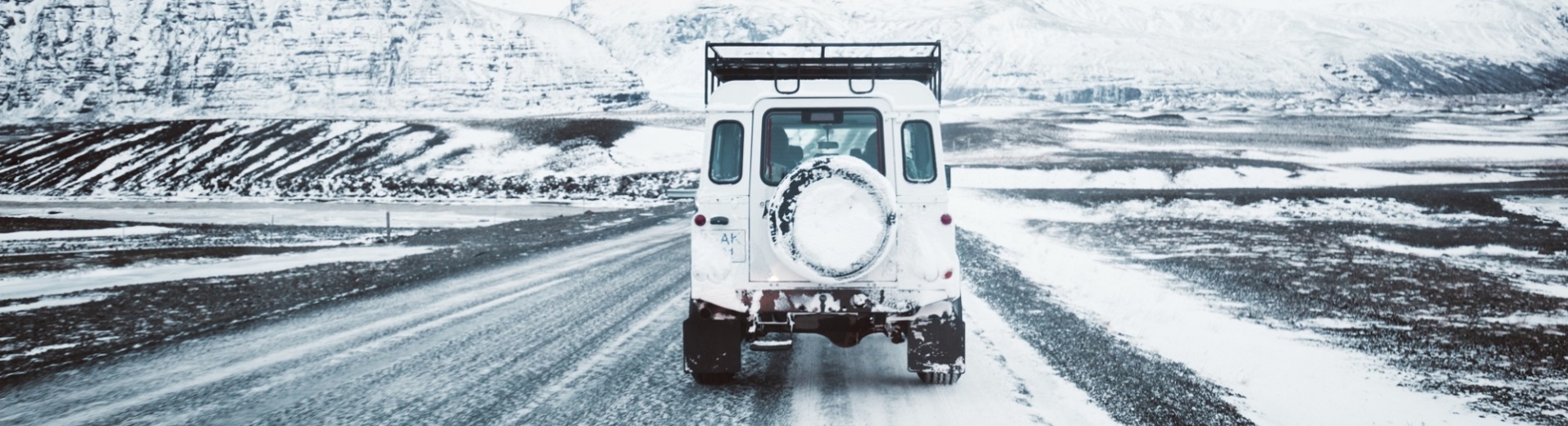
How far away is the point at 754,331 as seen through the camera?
726 centimetres

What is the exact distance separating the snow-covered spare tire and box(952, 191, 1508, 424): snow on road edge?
2849 millimetres

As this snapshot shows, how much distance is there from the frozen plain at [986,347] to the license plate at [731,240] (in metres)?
1.11

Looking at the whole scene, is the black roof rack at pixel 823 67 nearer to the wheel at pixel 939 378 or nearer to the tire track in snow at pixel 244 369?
the wheel at pixel 939 378

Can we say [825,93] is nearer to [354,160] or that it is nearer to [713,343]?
[713,343]

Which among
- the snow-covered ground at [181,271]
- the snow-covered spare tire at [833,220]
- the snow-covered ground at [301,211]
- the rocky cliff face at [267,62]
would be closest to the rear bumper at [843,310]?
the snow-covered spare tire at [833,220]

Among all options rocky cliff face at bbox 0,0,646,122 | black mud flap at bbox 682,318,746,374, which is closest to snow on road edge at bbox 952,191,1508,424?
black mud flap at bbox 682,318,746,374

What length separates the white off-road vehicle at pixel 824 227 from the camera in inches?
265

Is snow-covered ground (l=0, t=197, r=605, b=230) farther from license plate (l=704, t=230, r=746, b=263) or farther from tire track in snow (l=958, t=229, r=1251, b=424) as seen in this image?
license plate (l=704, t=230, r=746, b=263)

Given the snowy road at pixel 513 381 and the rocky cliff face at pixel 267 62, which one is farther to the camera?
the rocky cliff face at pixel 267 62

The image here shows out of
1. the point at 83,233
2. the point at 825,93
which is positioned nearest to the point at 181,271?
the point at 825,93

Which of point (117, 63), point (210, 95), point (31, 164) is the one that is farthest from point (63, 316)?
point (117, 63)

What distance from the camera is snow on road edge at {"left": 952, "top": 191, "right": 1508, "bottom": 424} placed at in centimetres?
700

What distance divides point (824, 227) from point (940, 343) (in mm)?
1405

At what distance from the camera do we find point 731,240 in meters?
7.22
